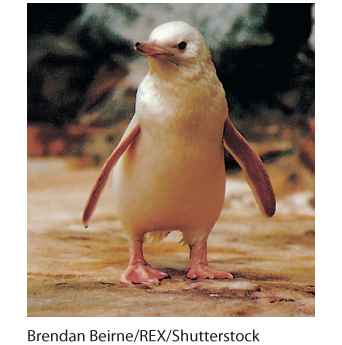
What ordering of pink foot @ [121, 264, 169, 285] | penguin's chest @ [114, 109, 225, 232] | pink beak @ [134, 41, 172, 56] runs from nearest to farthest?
pink beak @ [134, 41, 172, 56] → penguin's chest @ [114, 109, 225, 232] → pink foot @ [121, 264, 169, 285]

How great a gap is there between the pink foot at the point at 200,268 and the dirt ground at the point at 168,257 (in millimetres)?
44

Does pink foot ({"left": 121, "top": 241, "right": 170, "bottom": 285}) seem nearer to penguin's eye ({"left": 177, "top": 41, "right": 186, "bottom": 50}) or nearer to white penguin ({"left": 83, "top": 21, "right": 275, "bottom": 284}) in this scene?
white penguin ({"left": 83, "top": 21, "right": 275, "bottom": 284})

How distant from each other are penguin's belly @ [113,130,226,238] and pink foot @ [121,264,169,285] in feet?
0.42

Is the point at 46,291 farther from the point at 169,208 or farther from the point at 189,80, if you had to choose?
the point at 189,80

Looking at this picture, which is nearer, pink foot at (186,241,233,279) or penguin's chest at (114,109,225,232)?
penguin's chest at (114,109,225,232)

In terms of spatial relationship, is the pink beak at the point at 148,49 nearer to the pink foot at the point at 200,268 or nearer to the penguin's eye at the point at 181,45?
the penguin's eye at the point at 181,45

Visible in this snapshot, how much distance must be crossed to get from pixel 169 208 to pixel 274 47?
1308 millimetres

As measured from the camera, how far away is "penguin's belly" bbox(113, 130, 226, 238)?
5.95ft

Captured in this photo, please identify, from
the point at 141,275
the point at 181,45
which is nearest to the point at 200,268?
the point at 141,275

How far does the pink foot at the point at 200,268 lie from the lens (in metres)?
1.97

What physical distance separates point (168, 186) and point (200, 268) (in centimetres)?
39

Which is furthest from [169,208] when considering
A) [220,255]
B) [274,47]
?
[274,47]

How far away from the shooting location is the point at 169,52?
175 cm

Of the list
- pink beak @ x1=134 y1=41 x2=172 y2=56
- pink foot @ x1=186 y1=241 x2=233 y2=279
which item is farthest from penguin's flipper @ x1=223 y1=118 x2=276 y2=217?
pink beak @ x1=134 y1=41 x2=172 y2=56
